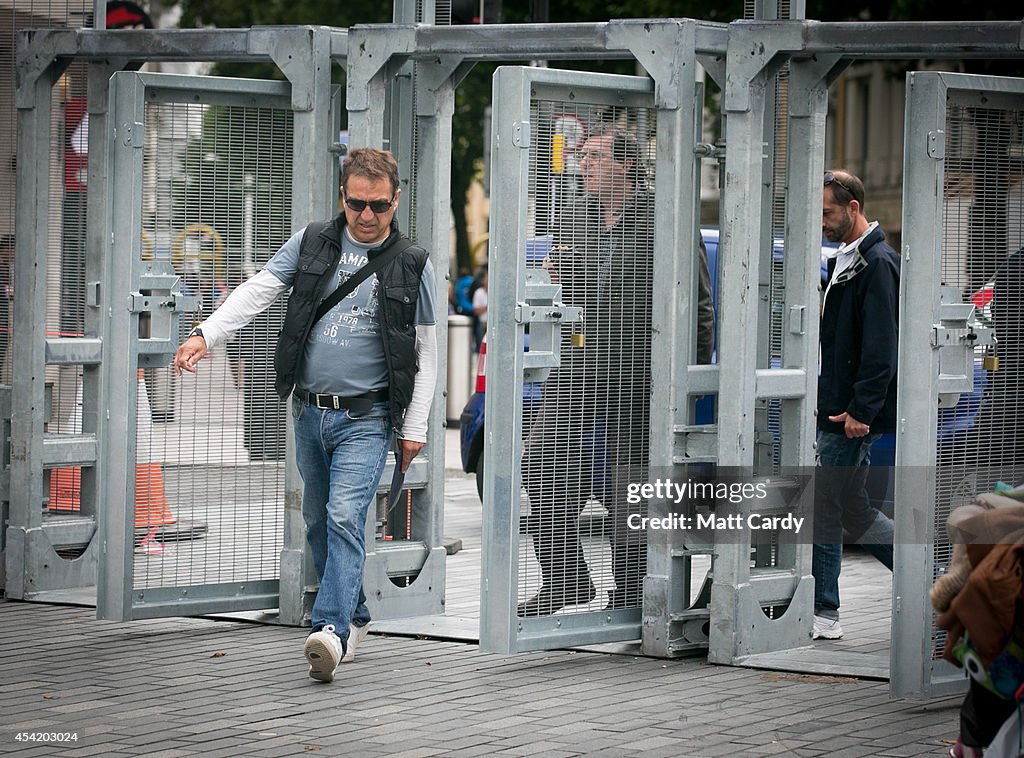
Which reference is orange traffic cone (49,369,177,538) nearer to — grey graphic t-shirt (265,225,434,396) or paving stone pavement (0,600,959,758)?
paving stone pavement (0,600,959,758)

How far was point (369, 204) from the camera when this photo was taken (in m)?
7.68

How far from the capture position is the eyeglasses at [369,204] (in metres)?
7.68

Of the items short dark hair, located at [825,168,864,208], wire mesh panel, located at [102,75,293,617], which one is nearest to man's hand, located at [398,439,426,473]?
wire mesh panel, located at [102,75,293,617]

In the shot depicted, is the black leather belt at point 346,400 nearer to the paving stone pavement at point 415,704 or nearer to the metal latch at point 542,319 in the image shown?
the metal latch at point 542,319

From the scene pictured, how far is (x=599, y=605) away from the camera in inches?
324

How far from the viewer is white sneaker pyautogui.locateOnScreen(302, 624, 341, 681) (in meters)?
7.41

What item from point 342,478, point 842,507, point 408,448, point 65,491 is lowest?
point 65,491

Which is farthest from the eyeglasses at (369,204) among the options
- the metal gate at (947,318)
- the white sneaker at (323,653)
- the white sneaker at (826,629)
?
the white sneaker at (826,629)

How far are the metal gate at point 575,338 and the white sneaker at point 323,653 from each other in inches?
28.0

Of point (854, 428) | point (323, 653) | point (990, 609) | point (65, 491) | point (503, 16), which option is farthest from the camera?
point (503, 16)

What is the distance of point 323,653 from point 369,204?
70.8 inches

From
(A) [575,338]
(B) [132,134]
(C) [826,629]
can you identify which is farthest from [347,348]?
(C) [826,629]

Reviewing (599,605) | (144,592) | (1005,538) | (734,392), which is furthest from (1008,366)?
(144,592)

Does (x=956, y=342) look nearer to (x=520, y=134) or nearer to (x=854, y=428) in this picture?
(x=854, y=428)
